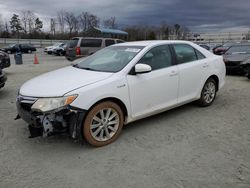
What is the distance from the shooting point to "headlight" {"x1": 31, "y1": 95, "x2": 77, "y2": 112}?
3.19 m

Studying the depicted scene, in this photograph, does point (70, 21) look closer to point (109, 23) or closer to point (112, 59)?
point (109, 23)

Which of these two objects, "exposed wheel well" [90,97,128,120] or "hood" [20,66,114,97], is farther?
"exposed wheel well" [90,97,128,120]

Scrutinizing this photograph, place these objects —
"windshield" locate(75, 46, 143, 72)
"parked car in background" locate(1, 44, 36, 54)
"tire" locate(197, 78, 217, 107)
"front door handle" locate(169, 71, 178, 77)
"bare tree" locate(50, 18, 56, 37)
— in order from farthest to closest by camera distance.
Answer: "bare tree" locate(50, 18, 56, 37) < "parked car in background" locate(1, 44, 36, 54) < "tire" locate(197, 78, 217, 107) < "front door handle" locate(169, 71, 178, 77) < "windshield" locate(75, 46, 143, 72)

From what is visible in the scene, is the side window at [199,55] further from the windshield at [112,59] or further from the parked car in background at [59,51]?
the parked car in background at [59,51]

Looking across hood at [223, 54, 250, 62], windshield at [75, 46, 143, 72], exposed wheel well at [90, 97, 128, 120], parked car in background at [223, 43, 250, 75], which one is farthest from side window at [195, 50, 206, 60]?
hood at [223, 54, 250, 62]

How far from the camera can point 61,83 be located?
3.56 metres

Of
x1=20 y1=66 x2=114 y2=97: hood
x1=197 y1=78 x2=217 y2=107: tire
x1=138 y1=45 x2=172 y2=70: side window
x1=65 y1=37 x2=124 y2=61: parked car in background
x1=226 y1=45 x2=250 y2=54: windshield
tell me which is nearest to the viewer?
x1=20 y1=66 x2=114 y2=97: hood

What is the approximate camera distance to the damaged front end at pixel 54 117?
10.5 ft

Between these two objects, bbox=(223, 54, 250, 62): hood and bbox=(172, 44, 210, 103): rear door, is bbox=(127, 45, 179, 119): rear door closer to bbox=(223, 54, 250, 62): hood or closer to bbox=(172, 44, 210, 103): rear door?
bbox=(172, 44, 210, 103): rear door

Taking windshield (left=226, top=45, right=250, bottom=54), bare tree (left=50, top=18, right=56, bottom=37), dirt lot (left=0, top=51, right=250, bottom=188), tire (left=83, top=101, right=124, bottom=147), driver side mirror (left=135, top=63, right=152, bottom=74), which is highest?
bare tree (left=50, top=18, right=56, bottom=37)

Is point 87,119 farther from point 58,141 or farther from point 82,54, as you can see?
point 82,54

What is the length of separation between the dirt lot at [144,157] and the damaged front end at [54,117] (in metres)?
0.36

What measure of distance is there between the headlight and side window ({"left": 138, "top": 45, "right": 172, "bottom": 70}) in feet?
4.95

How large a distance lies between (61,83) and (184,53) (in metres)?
2.68
